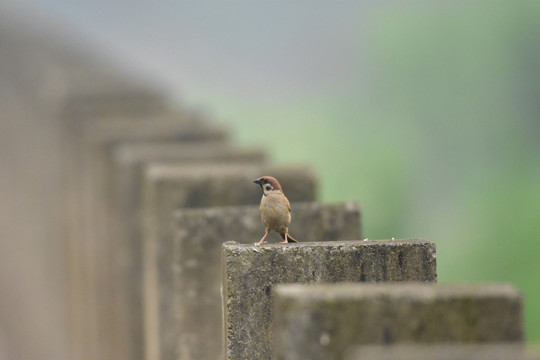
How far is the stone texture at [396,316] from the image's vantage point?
4.18 meters

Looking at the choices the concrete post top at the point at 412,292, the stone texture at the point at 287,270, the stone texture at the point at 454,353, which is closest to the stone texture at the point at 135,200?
the stone texture at the point at 287,270

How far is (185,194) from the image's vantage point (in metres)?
9.92

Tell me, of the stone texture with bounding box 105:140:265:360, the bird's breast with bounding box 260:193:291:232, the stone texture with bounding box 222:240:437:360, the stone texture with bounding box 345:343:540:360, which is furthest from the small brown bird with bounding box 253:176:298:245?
the stone texture with bounding box 105:140:265:360

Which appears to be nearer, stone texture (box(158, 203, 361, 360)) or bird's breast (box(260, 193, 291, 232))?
bird's breast (box(260, 193, 291, 232))

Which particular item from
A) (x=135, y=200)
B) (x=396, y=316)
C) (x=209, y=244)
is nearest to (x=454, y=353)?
(x=396, y=316)

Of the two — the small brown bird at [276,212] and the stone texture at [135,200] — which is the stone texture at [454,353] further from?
the stone texture at [135,200]

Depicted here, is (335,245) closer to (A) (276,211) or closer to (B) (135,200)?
(A) (276,211)

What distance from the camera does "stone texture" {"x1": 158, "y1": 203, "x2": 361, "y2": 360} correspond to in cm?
853

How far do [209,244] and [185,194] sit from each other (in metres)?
1.34

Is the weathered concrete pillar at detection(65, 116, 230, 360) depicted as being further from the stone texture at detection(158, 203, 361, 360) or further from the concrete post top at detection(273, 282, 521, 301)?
the concrete post top at detection(273, 282, 521, 301)

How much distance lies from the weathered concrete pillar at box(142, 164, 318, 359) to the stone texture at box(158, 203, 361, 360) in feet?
2.69

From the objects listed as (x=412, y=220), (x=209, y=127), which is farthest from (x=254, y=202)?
(x=412, y=220)

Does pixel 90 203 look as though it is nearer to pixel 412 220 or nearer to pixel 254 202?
Result: pixel 412 220

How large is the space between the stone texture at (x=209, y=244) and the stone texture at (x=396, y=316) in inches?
166
